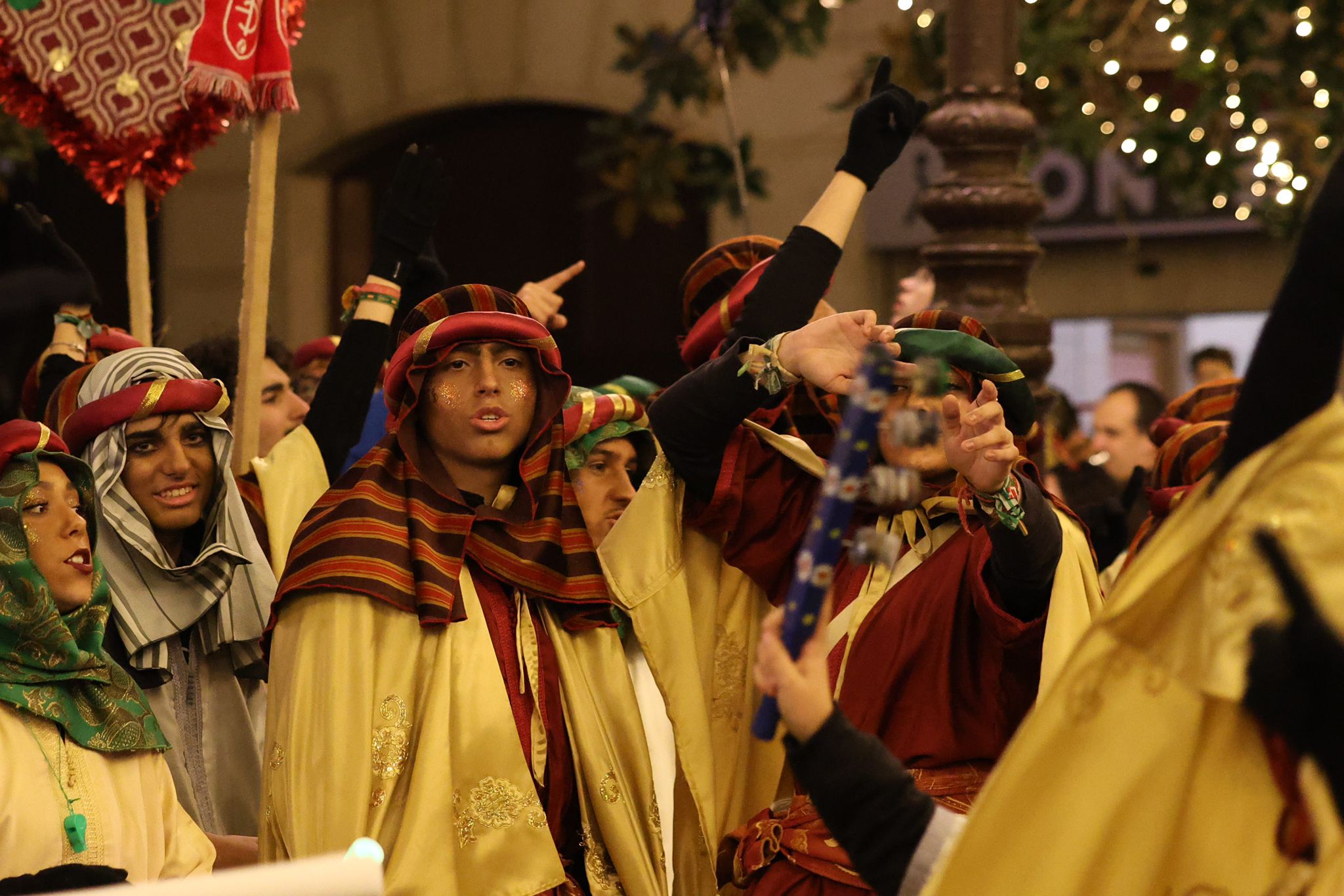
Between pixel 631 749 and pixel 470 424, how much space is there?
73cm

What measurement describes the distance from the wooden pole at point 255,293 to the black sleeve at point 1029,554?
2.15 meters

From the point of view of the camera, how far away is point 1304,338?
1778 mm

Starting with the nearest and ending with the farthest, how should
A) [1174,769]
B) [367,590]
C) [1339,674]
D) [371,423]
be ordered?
[1339,674] < [1174,769] < [367,590] < [371,423]

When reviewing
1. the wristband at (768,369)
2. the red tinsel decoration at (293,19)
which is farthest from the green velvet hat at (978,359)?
the red tinsel decoration at (293,19)

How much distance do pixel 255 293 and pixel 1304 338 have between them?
3.20 m

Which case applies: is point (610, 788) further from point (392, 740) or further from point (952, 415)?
point (952, 415)

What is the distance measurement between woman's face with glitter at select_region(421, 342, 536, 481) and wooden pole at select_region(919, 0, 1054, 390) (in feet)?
5.74

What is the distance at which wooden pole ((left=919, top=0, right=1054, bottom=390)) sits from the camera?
484 cm

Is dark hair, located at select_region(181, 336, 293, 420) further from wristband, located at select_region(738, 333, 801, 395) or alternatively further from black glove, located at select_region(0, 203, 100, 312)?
wristband, located at select_region(738, 333, 801, 395)

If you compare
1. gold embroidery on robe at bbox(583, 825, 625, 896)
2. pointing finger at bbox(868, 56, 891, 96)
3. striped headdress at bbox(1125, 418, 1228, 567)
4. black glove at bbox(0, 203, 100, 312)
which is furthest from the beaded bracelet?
striped headdress at bbox(1125, 418, 1228, 567)

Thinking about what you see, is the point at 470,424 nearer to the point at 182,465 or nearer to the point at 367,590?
the point at 367,590

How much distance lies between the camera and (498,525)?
3.46m

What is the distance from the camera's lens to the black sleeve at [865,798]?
2119 mm

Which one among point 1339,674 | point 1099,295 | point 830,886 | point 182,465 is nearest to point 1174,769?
point 1339,674
